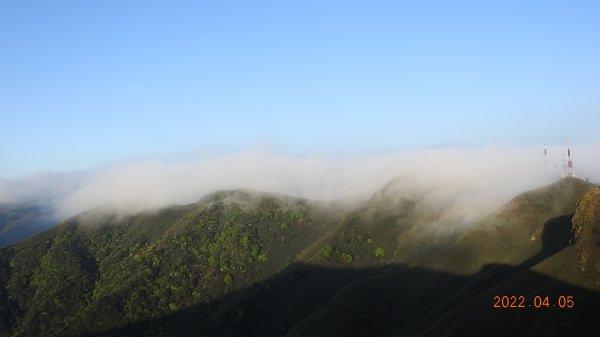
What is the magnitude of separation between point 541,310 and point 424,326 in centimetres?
4274

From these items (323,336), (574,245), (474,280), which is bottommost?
(323,336)

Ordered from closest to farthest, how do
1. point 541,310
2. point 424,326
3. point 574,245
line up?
1. point 541,310
2. point 574,245
3. point 424,326

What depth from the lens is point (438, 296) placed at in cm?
18438

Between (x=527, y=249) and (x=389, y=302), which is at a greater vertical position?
(x=527, y=249)

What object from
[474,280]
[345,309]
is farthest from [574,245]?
[345,309]

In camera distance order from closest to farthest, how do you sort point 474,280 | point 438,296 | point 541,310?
1. point 541,310
2. point 474,280
3. point 438,296

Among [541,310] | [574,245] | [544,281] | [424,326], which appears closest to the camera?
[541,310]

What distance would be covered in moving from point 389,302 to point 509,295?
2484 inches

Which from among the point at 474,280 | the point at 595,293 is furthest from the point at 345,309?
the point at 595,293

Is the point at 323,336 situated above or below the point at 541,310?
below

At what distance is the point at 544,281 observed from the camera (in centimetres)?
13775

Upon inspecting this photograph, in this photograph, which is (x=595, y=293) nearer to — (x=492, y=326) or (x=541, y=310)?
(x=541, y=310)

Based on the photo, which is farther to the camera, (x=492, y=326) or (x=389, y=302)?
(x=389, y=302)

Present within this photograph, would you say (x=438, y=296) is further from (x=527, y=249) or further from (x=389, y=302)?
(x=527, y=249)
